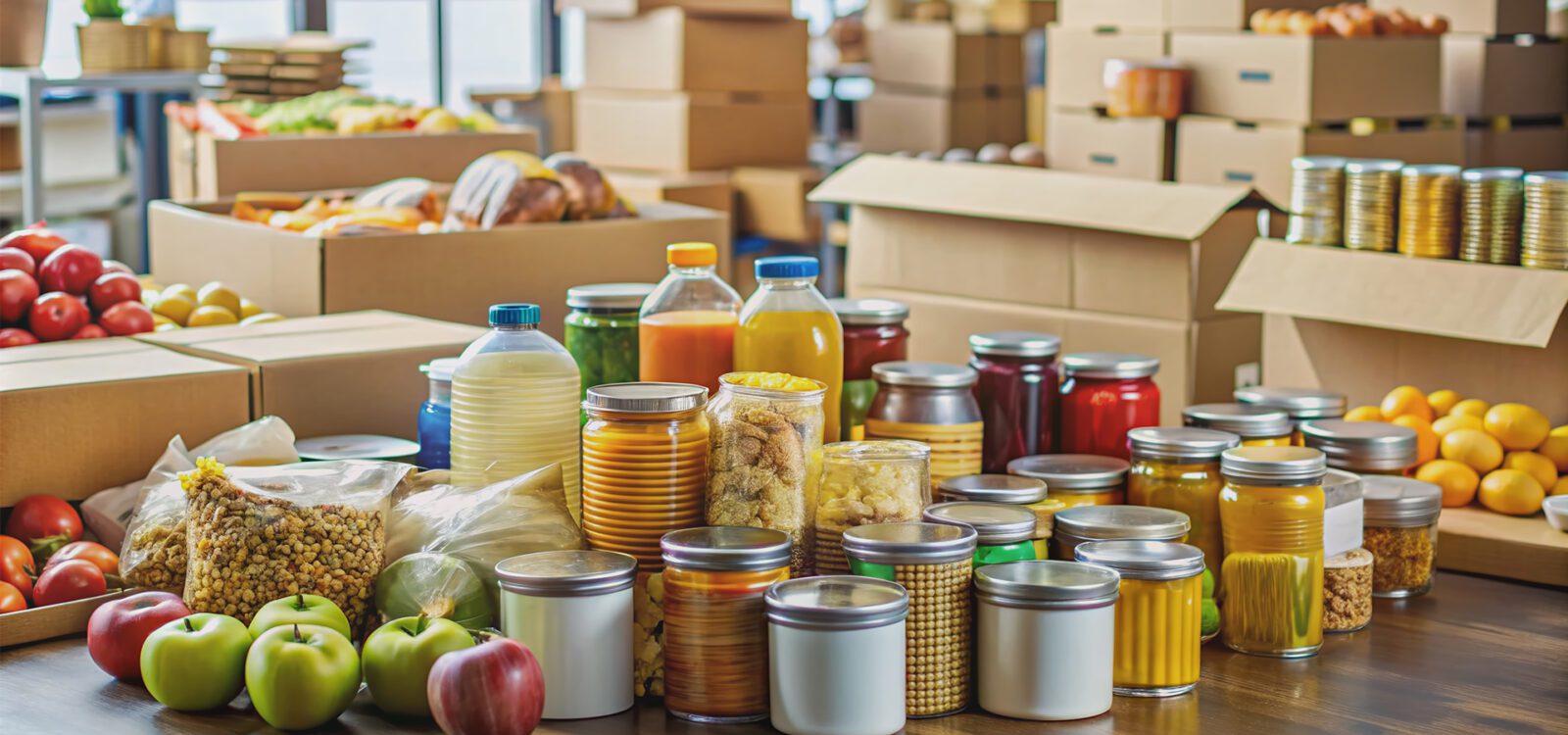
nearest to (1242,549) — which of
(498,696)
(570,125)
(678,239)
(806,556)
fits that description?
(806,556)

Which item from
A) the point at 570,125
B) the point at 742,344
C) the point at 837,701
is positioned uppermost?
the point at 570,125

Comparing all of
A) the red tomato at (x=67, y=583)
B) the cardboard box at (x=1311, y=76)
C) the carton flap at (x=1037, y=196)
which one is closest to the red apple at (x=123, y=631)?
the red tomato at (x=67, y=583)

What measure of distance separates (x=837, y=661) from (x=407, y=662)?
0.35 m

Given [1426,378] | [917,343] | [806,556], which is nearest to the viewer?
[806,556]

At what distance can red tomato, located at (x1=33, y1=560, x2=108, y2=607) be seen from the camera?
160 centimetres

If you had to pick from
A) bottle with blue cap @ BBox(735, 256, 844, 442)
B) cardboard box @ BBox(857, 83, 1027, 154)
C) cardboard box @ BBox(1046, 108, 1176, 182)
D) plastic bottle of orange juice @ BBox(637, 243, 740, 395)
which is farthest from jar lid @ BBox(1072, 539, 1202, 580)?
cardboard box @ BBox(857, 83, 1027, 154)

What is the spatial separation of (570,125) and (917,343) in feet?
10.1

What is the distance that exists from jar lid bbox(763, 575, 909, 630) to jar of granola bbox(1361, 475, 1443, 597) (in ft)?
2.24

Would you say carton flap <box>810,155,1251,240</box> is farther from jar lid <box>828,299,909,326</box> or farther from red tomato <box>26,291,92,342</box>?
red tomato <box>26,291,92,342</box>

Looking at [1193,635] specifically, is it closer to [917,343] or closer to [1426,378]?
[1426,378]

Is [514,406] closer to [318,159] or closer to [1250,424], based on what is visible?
[1250,424]

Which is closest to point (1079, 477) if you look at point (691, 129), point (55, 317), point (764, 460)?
point (764, 460)

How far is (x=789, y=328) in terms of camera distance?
1.60m

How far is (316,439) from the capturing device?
1.93 metres
